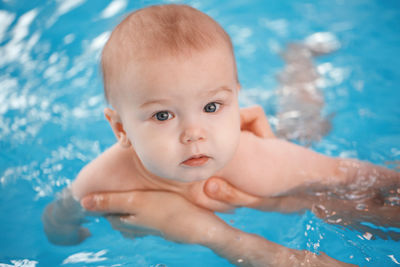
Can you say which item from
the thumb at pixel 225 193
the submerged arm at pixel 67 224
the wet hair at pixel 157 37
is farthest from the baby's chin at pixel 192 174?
the submerged arm at pixel 67 224

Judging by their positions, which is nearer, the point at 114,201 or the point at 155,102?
the point at 155,102

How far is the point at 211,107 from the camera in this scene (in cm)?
128

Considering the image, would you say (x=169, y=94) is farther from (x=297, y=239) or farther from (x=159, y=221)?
(x=297, y=239)

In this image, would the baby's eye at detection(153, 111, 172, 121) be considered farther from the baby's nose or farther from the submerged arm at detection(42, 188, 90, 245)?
the submerged arm at detection(42, 188, 90, 245)

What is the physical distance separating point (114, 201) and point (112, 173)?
11 cm

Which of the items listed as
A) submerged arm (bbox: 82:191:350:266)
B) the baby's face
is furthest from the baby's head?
submerged arm (bbox: 82:191:350:266)

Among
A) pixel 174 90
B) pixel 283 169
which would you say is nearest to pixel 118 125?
pixel 174 90

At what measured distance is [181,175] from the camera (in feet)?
4.39

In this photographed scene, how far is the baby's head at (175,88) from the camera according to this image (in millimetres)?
1193

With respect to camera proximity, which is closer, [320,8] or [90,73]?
[90,73]

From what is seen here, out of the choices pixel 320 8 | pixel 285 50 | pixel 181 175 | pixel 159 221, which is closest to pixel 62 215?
pixel 159 221

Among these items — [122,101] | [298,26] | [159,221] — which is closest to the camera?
[122,101]

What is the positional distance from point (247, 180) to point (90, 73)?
1830 mm

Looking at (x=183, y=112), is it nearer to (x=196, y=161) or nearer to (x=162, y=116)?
(x=162, y=116)
